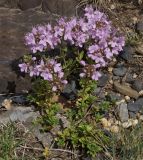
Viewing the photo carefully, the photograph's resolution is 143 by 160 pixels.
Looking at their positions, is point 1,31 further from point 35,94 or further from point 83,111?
point 83,111

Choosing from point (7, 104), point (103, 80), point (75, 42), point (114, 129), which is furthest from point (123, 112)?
point (7, 104)

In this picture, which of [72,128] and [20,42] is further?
[20,42]

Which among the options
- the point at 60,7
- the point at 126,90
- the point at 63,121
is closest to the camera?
the point at 63,121

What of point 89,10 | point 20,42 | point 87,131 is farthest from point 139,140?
point 20,42

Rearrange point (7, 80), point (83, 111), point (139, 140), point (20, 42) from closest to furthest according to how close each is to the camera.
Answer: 1. point (139, 140)
2. point (83, 111)
3. point (7, 80)
4. point (20, 42)

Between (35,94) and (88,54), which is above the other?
(88,54)

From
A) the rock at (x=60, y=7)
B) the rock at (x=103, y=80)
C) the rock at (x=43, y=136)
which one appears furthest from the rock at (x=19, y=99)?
the rock at (x=60, y=7)

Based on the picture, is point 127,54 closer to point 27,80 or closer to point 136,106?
point 136,106
